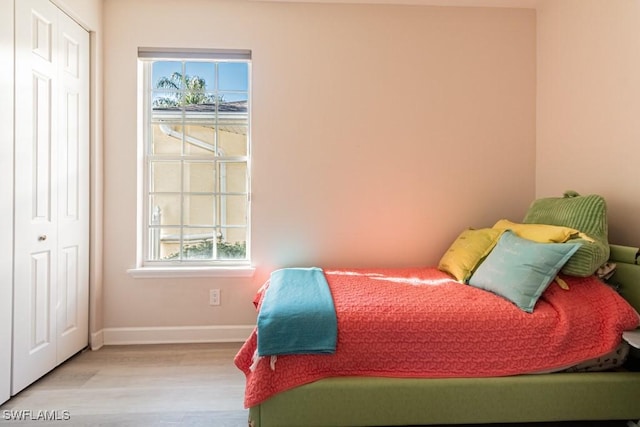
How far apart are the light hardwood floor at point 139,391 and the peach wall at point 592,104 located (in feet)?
7.85

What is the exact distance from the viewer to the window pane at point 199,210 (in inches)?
101

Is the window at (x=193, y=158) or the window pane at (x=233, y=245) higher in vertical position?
the window at (x=193, y=158)

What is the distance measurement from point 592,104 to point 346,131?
5.10 feet

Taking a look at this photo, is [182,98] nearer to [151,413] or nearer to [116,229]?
[116,229]

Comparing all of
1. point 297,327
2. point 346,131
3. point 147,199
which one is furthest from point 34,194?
point 346,131

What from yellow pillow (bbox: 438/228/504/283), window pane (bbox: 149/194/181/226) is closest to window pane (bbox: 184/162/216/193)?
window pane (bbox: 149/194/181/226)

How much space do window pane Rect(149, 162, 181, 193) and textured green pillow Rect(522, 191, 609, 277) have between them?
2535 millimetres

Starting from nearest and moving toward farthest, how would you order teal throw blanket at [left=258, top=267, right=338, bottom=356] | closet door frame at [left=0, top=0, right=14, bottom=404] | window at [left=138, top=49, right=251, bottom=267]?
1. teal throw blanket at [left=258, top=267, right=338, bottom=356]
2. closet door frame at [left=0, top=0, right=14, bottom=404]
3. window at [left=138, top=49, right=251, bottom=267]

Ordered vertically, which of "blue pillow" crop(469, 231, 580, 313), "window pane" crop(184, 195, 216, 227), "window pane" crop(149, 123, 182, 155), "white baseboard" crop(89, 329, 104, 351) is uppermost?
"window pane" crop(149, 123, 182, 155)

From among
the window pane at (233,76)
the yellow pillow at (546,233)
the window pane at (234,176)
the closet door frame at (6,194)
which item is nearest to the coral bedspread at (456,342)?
the yellow pillow at (546,233)

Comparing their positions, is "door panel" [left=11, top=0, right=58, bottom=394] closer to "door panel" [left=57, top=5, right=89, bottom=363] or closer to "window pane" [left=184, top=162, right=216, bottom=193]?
"door panel" [left=57, top=5, right=89, bottom=363]

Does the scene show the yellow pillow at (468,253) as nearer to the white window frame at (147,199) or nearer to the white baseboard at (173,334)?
the white window frame at (147,199)

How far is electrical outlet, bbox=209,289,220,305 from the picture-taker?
246 cm

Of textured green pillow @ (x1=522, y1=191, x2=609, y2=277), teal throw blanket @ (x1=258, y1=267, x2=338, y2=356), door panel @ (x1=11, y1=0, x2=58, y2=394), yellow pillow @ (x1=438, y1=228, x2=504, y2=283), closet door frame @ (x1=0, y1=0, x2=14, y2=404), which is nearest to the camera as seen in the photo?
teal throw blanket @ (x1=258, y1=267, x2=338, y2=356)
